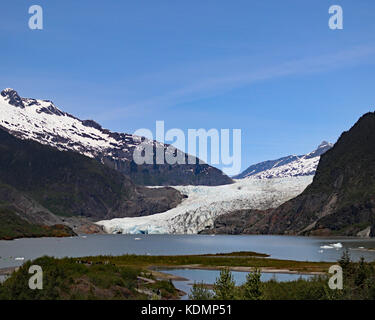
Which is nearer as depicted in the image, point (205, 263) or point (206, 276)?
Answer: point (206, 276)

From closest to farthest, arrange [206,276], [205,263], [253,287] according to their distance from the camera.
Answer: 1. [253,287]
2. [206,276]
3. [205,263]

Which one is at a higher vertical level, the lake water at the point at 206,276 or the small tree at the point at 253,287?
the small tree at the point at 253,287

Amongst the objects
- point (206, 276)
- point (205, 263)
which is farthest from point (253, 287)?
point (205, 263)

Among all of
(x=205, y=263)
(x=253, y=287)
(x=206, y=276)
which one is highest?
(x=253, y=287)

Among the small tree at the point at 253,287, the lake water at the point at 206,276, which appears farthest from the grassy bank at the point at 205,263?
the small tree at the point at 253,287

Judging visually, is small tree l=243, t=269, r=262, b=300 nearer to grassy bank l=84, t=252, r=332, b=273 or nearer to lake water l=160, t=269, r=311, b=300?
lake water l=160, t=269, r=311, b=300

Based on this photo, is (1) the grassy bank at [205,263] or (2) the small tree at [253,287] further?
(1) the grassy bank at [205,263]

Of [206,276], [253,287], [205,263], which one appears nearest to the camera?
[253,287]

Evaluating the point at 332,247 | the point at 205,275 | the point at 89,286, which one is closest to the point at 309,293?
the point at 89,286

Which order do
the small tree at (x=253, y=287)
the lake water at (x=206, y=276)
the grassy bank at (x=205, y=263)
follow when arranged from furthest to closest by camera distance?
the grassy bank at (x=205, y=263) → the lake water at (x=206, y=276) → the small tree at (x=253, y=287)

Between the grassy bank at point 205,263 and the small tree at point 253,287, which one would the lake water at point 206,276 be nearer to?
the grassy bank at point 205,263

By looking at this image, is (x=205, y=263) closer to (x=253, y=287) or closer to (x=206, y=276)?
(x=206, y=276)

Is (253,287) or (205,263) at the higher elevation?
(253,287)
